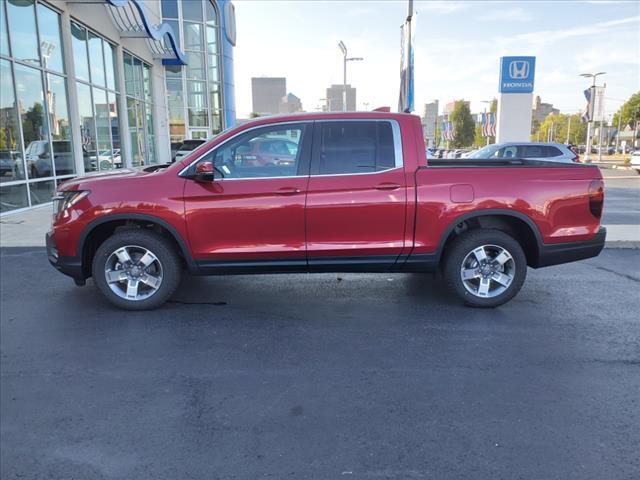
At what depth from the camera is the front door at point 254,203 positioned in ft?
15.6

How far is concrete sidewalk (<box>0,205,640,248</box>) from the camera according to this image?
26.6 ft

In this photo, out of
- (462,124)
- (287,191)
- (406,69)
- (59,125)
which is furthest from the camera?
(462,124)

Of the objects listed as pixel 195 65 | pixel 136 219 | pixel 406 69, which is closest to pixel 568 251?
pixel 136 219

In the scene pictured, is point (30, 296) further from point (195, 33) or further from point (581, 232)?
point (195, 33)

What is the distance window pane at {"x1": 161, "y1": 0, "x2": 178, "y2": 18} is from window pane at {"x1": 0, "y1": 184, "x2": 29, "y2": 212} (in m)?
26.7

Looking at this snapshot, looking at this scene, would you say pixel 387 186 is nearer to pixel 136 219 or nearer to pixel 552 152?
pixel 136 219

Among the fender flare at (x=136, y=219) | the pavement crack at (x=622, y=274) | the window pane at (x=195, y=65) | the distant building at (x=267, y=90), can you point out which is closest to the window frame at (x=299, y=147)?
the fender flare at (x=136, y=219)

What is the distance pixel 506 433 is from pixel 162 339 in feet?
9.38

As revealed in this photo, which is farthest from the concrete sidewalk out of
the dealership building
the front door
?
the front door

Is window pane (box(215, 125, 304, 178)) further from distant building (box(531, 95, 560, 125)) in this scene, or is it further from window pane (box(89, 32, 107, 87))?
distant building (box(531, 95, 560, 125))

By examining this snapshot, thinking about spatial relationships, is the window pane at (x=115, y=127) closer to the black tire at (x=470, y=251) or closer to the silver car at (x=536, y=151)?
the silver car at (x=536, y=151)

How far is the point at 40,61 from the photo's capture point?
1234cm

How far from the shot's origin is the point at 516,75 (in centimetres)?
2997

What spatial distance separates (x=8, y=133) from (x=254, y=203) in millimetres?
9285
